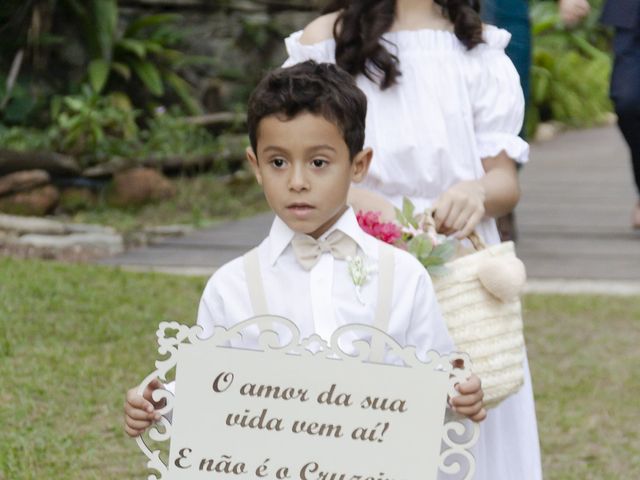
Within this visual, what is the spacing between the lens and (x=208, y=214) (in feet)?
30.1

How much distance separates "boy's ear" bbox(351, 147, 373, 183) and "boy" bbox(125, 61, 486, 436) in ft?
0.05

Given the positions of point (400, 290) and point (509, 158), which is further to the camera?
point (509, 158)

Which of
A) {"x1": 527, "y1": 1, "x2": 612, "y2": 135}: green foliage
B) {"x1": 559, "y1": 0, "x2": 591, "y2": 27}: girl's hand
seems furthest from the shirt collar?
{"x1": 527, "y1": 1, "x2": 612, "y2": 135}: green foliage

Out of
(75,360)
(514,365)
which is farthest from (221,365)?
(75,360)

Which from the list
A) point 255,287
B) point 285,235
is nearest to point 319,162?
point 285,235

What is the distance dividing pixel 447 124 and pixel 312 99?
783 millimetres

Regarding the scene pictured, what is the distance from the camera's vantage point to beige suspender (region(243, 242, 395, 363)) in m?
2.56

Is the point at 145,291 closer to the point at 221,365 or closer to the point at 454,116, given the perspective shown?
the point at 454,116

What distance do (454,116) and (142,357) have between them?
2411 mm

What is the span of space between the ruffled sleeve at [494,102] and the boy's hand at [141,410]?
114 cm

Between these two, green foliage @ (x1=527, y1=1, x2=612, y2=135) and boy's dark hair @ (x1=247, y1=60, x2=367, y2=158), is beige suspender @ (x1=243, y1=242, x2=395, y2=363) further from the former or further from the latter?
green foliage @ (x1=527, y1=1, x2=612, y2=135)

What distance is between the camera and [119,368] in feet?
17.0

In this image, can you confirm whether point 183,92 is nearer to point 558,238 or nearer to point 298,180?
point 558,238

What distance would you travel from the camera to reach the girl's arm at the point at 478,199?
296 cm
